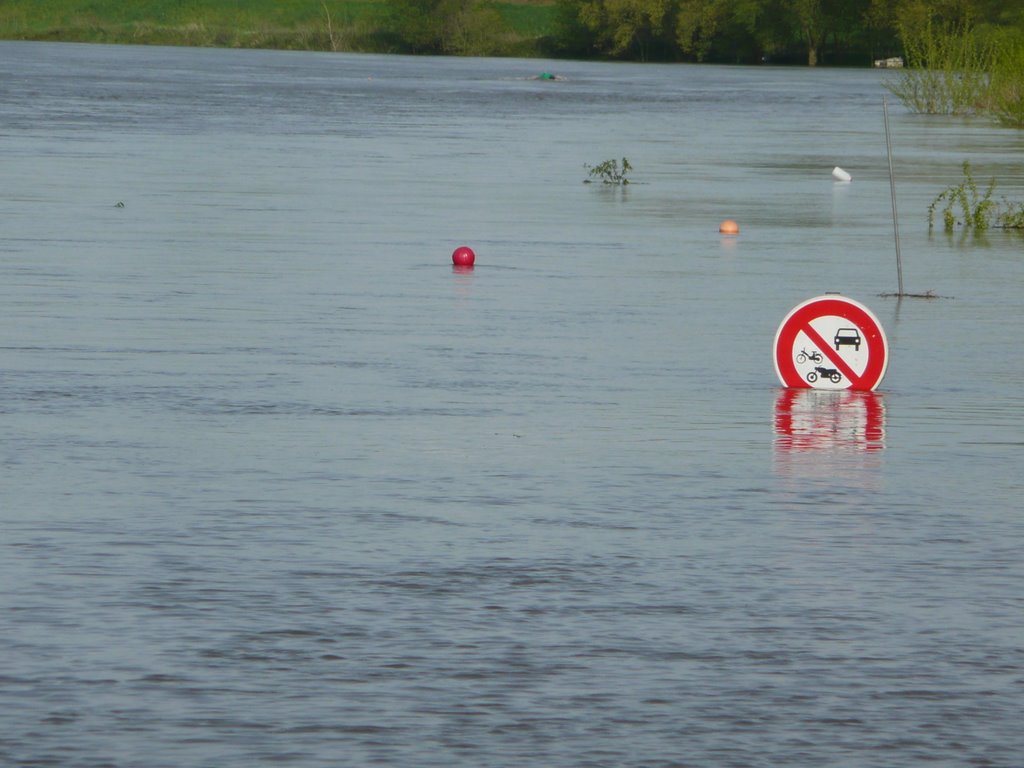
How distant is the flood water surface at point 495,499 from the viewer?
675cm

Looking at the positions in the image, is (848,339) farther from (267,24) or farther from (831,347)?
(267,24)

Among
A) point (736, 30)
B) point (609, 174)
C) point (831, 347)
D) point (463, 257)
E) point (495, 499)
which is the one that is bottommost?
point (495, 499)

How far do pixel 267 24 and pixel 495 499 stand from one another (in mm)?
156246

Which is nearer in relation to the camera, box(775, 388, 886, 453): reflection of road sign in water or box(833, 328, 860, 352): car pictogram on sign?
box(775, 388, 886, 453): reflection of road sign in water

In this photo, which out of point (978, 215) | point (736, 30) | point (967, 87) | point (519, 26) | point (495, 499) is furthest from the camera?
point (519, 26)

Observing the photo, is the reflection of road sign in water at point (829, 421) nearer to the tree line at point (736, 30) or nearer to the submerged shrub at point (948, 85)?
the submerged shrub at point (948, 85)

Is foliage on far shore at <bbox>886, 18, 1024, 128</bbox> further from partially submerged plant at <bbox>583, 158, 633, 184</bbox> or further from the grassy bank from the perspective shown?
the grassy bank

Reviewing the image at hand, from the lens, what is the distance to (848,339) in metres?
13.1

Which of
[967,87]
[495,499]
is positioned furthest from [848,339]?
[967,87]

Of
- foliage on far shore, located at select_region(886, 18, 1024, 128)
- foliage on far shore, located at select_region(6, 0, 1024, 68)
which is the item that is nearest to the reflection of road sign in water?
foliage on far shore, located at select_region(886, 18, 1024, 128)

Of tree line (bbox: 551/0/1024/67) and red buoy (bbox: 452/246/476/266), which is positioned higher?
tree line (bbox: 551/0/1024/67)

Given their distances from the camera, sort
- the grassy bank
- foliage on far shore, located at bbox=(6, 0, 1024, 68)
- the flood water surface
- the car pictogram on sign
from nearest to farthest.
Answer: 1. the flood water surface
2. the car pictogram on sign
3. foliage on far shore, located at bbox=(6, 0, 1024, 68)
4. the grassy bank

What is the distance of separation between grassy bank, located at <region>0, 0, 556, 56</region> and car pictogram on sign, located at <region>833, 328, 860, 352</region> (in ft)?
460

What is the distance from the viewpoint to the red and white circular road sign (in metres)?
12.9
